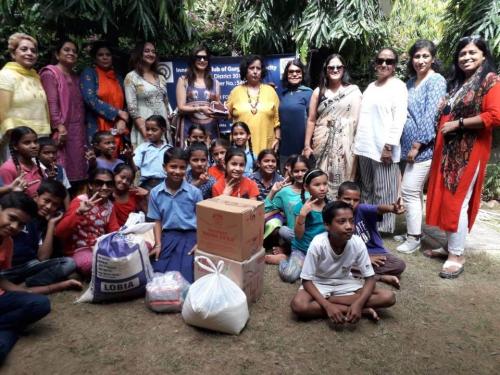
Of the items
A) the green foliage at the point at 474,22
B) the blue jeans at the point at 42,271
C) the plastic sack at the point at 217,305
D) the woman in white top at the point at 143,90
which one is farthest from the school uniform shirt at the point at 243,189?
the green foliage at the point at 474,22

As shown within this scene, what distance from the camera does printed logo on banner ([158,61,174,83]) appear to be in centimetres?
482

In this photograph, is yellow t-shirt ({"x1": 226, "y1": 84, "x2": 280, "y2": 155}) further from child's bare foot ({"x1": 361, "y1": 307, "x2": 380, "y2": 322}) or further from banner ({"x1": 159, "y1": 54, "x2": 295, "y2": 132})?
child's bare foot ({"x1": 361, "y1": 307, "x2": 380, "y2": 322})

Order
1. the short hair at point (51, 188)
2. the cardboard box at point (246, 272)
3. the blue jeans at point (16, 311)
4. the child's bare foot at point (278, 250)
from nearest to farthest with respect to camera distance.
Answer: the blue jeans at point (16, 311) < the cardboard box at point (246, 272) < the short hair at point (51, 188) < the child's bare foot at point (278, 250)

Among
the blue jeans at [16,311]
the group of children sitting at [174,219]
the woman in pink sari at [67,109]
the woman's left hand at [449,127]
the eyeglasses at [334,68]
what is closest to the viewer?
the blue jeans at [16,311]

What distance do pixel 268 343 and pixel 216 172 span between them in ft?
6.26

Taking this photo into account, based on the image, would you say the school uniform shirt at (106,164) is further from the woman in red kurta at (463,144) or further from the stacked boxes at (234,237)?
the woman in red kurta at (463,144)

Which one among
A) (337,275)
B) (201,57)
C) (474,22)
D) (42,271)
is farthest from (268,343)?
(474,22)

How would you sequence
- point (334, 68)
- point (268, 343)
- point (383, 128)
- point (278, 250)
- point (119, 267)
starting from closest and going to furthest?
point (268, 343) → point (119, 267) → point (278, 250) → point (383, 128) → point (334, 68)

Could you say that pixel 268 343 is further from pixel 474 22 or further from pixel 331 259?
pixel 474 22

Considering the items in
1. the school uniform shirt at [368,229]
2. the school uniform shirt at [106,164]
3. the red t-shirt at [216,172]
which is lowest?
the school uniform shirt at [368,229]

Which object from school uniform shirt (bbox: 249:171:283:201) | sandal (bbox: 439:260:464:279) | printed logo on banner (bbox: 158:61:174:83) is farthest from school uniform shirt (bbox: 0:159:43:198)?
sandal (bbox: 439:260:464:279)

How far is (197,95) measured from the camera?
427 cm

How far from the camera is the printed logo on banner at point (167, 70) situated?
4.82 m

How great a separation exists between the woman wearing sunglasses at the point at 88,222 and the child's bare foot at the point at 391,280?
215 centimetres
